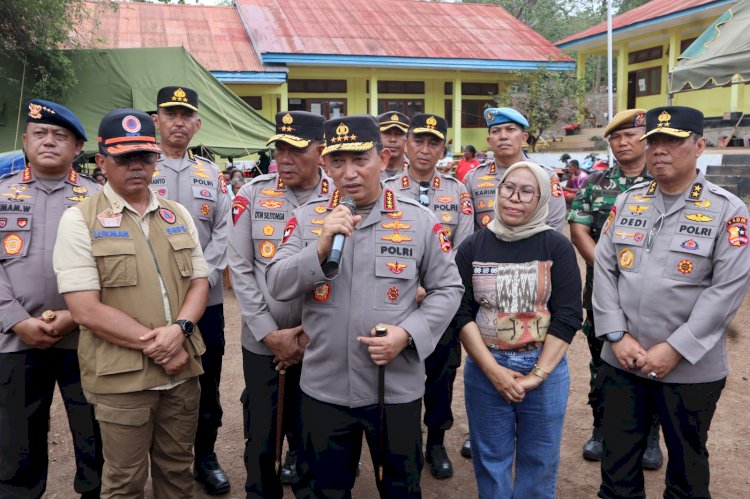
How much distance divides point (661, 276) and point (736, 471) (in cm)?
182

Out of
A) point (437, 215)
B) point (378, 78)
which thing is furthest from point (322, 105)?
point (437, 215)

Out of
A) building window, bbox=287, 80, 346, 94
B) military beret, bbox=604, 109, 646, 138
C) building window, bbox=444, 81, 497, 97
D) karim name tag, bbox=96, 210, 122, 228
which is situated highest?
building window, bbox=444, 81, 497, 97

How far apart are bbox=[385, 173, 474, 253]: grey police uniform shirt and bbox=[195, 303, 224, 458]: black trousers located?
58.5 inches

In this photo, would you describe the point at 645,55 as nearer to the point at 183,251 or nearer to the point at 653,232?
the point at 653,232

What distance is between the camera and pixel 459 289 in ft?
8.61

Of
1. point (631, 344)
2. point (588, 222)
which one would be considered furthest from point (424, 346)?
point (588, 222)

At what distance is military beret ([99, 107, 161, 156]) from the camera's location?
2686 millimetres

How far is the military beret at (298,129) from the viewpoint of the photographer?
121 inches

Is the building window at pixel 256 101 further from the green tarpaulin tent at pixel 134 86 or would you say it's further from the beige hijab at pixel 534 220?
the beige hijab at pixel 534 220

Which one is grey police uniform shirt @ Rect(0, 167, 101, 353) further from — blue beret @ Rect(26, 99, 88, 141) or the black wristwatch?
the black wristwatch

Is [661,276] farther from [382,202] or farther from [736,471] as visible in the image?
[736,471]

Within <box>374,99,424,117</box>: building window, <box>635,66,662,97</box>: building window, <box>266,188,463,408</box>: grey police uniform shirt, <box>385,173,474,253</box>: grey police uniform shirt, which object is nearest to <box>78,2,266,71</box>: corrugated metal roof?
<box>374,99,424,117</box>: building window

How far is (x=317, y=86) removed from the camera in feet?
64.2

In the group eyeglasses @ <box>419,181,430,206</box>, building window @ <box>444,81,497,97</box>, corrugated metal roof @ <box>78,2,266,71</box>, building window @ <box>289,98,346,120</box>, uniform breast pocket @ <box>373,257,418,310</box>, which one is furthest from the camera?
building window @ <box>444,81,497,97</box>
